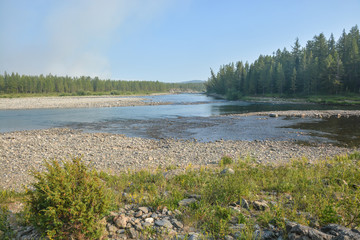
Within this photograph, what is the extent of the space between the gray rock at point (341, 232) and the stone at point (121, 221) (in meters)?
4.38

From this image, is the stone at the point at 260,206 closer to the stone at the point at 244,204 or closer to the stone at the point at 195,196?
the stone at the point at 244,204

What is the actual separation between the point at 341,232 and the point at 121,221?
459 cm

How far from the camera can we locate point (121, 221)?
5137 millimetres

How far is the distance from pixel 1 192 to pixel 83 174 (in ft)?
16.0

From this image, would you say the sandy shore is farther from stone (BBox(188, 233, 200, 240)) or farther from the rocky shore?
stone (BBox(188, 233, 200, 240))

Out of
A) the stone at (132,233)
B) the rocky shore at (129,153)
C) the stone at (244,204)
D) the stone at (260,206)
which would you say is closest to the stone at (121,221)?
the stone at (132,233)

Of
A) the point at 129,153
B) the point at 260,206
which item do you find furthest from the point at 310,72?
the point at 260,206

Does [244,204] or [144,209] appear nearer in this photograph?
[144,209]

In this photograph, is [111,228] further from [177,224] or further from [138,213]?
[177,224]

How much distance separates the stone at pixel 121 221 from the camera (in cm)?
510

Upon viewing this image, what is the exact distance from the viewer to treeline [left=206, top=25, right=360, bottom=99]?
65.0 metres

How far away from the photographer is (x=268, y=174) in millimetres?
8969

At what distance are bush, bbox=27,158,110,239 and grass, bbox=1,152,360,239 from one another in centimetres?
170

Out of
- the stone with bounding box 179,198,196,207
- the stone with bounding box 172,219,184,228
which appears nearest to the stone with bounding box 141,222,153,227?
the stone with bounding box 172,219,184,228
